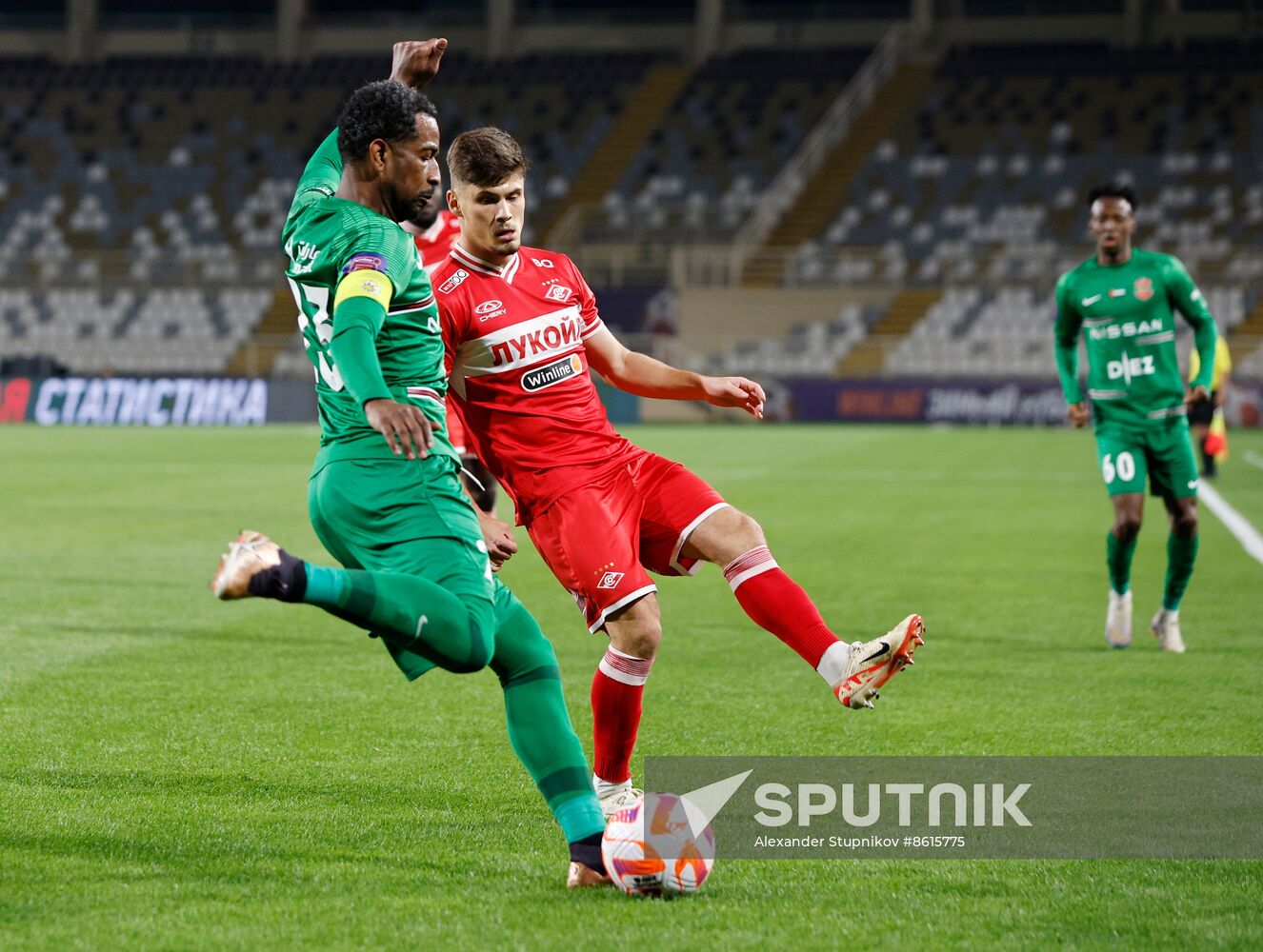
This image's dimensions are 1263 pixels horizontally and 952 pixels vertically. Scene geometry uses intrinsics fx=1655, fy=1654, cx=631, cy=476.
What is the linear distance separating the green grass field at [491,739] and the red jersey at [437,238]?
6.24ft

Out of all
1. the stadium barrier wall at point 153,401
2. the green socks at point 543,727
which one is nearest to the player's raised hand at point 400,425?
the green socks at point 543,727

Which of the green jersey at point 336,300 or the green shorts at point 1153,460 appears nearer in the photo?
the green jersey at point 336,300

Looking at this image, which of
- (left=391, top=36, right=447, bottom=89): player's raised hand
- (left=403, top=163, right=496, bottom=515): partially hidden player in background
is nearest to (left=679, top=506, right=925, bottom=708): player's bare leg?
(left=391, top=36, right=447, bottom=89): player's raised hand

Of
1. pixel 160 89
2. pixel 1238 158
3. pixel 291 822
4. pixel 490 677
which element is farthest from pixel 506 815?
pixel 160 89

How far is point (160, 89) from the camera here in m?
45.8

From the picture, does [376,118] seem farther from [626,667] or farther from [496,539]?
[626,667]

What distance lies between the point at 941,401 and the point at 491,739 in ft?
97.0

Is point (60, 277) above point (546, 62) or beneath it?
beneath

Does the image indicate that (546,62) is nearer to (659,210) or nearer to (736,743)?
(659,210)

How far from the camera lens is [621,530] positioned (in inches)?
187

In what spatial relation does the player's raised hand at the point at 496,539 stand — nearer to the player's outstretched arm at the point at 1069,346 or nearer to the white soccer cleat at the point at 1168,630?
the player's outstretched arm at the point at 1069,346

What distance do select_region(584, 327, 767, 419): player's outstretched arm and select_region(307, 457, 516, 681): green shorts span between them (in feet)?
3.56

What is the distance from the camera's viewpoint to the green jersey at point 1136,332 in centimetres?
816

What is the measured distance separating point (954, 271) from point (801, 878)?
34446 mm
